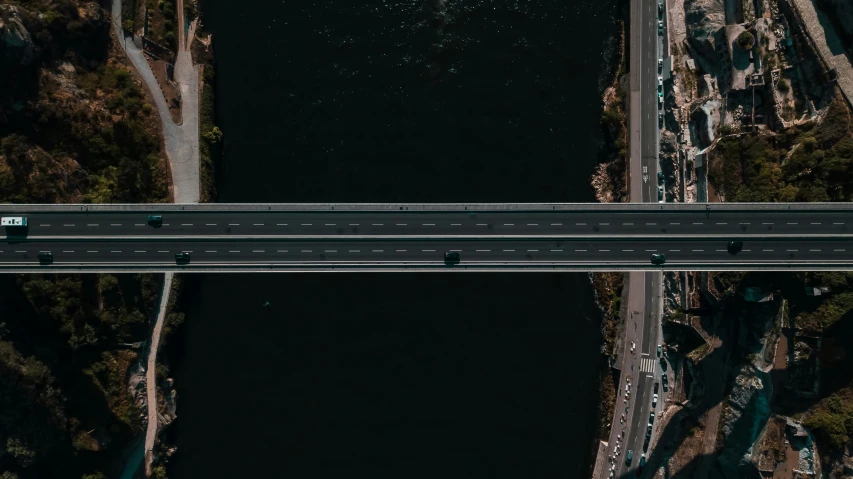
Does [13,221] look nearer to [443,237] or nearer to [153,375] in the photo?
[153,375]

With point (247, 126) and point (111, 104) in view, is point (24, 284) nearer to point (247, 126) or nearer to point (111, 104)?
point (111, 104)

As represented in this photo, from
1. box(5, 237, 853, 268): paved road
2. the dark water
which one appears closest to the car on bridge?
box(5, 237, 853, 268): paved road

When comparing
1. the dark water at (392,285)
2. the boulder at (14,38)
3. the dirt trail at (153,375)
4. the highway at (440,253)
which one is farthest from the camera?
the dirt trail at (153,375)

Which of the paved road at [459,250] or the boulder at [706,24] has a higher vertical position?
the boulder at [706,24]

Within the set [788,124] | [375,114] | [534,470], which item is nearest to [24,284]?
[375,114]

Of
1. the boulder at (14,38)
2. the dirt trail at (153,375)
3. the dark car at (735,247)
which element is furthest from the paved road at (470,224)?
the boulder at (14,38)

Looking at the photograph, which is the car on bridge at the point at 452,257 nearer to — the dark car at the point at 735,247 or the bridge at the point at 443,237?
the bridge at the point at 443,237
